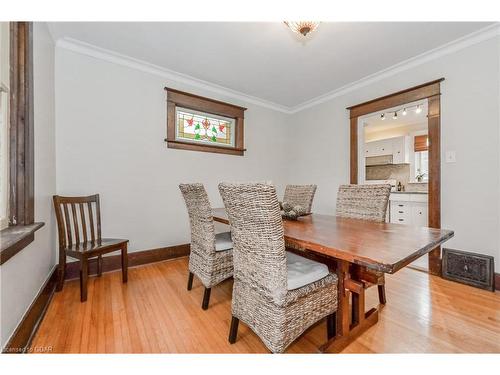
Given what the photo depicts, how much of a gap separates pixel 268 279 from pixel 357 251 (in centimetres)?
44

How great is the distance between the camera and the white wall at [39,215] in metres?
1.15

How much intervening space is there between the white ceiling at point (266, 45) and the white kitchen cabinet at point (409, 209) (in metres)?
2.10

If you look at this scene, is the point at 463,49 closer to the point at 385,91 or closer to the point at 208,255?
the point at 385,91

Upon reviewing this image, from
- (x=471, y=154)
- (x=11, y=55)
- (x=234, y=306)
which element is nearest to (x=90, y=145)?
(x=11, y=55)

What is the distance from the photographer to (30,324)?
1.34 meters

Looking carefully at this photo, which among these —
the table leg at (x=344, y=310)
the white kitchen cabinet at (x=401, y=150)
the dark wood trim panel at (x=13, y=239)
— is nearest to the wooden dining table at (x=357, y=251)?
the table leg at (x=344, y=310)

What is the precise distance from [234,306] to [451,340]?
134cm

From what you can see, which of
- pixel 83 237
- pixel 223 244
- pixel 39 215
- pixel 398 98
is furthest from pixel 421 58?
pixel 83 237

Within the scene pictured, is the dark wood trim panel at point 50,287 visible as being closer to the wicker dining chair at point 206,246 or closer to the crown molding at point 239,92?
the wicker dining chair at point 206,246

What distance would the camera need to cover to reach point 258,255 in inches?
44.4

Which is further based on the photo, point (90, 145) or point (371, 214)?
point (90, 145)

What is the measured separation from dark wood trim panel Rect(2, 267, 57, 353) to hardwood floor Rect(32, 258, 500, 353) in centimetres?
5

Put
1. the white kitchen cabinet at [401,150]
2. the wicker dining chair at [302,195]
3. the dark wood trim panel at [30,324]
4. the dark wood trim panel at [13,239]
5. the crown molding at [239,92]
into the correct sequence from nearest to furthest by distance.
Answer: the dark wood trim panel at [13,239] < the dark wood trim panel at [30,324] < the crown molding at [239,92] < the wicker dining chair at [302,195] < the white kitchen cabinet at [401,150]
